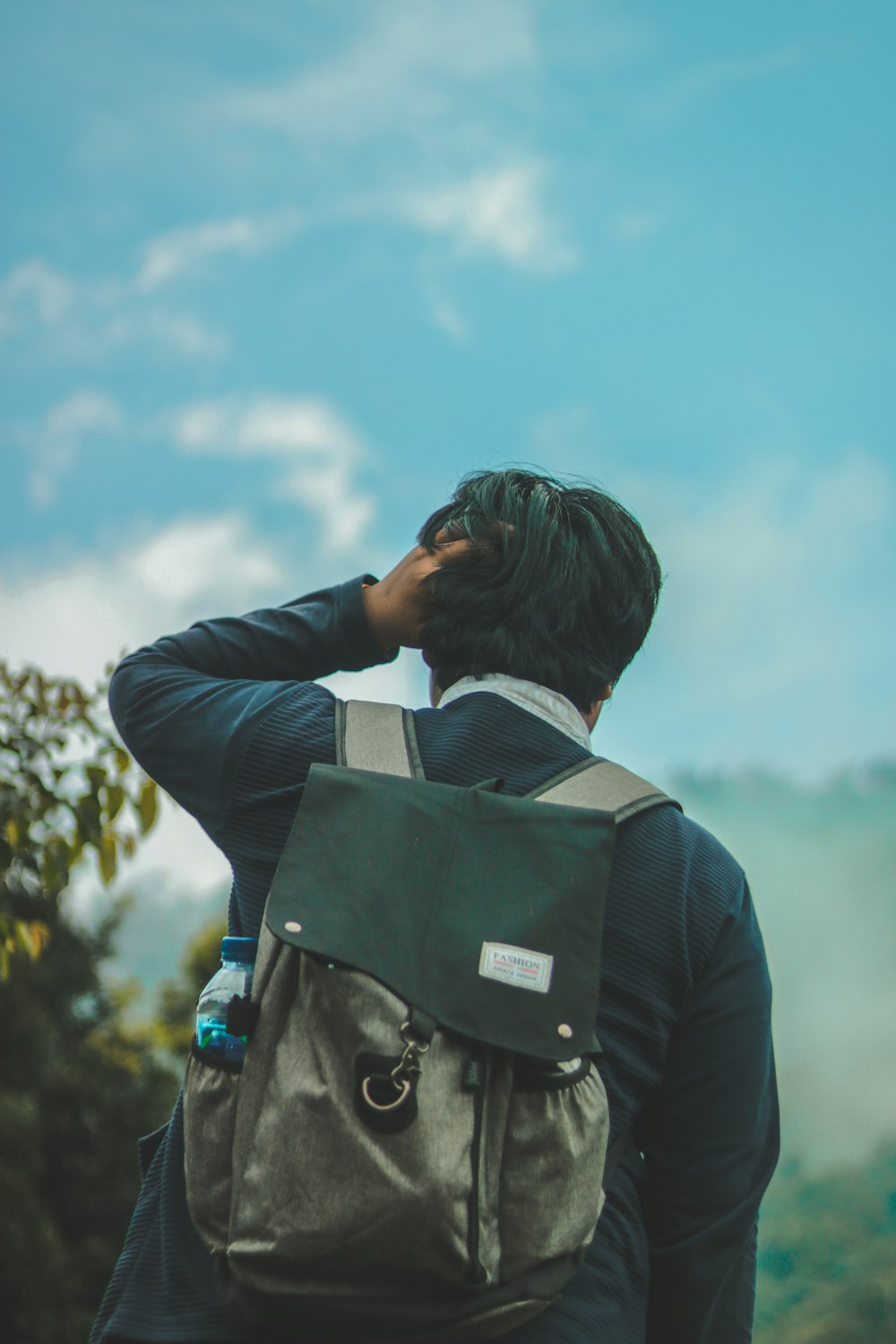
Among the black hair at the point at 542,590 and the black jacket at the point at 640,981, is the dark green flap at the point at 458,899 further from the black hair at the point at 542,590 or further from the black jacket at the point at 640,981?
the black hair at the point at 542,590

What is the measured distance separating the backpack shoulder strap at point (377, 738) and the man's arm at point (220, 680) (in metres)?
0.06

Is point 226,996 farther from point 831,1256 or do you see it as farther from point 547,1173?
point 831,1256

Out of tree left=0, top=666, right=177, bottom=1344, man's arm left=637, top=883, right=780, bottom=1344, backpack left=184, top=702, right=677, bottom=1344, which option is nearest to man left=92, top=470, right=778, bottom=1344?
man's arm left=637, top=883, right=780, bottom=1344

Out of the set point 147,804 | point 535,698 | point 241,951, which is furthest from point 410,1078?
point 147,804

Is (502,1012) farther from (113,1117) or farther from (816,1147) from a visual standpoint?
(113,1117)

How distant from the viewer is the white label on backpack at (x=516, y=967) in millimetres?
1179

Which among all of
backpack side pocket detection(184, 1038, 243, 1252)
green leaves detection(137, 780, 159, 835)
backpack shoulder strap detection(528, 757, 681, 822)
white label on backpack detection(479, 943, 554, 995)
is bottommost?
backpack side pocket detection(184, 1038, 243, 1252)

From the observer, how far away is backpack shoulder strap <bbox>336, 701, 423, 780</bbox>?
1392 millimetres

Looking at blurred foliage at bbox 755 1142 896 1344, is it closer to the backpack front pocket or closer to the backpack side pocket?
the backpack front pocket

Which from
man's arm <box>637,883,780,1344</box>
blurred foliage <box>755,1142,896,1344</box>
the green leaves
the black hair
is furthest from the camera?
blurred foliage <box>755,1142,896,1344</box>

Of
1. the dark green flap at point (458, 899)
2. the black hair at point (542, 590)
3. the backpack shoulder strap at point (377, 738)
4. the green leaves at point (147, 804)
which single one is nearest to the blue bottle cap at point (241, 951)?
the dark green flap at point (458, 899)

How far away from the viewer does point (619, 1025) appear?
53.4 inches

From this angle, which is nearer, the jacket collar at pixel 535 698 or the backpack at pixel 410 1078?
the backpack at pixel 410 1078

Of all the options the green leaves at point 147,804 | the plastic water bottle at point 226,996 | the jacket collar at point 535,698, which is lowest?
the plastic water bottle at point 226,996
